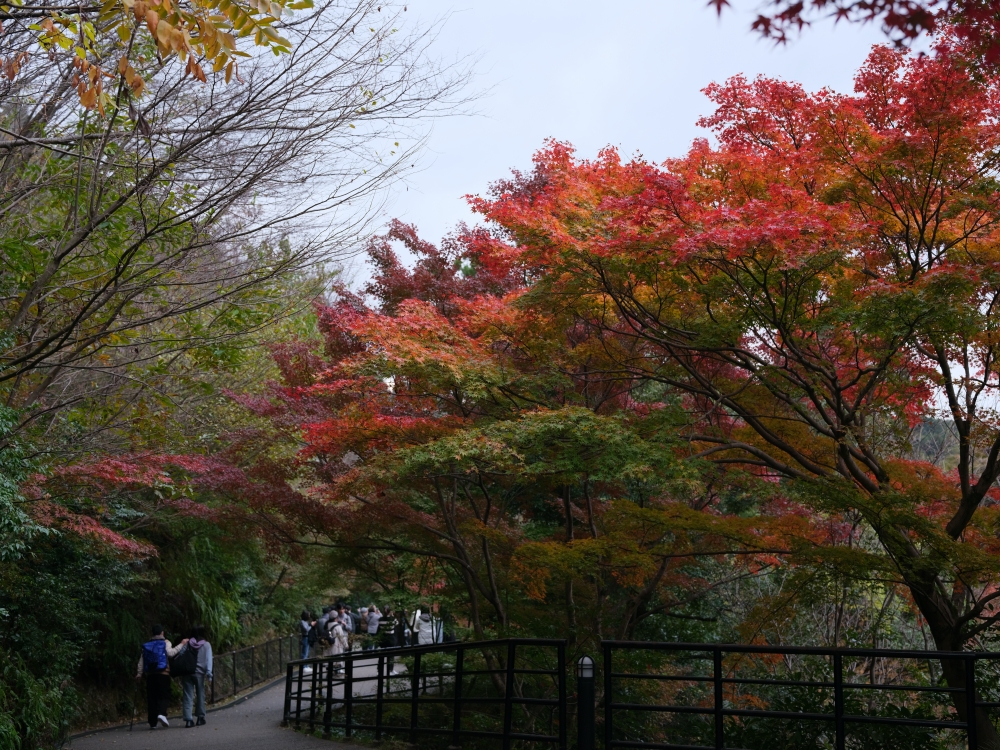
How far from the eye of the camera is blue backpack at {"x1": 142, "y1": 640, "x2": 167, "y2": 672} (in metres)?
13.1

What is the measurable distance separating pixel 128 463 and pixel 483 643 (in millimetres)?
6176

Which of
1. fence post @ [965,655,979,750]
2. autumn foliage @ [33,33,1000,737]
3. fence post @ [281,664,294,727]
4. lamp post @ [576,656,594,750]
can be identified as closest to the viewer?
fence post @ [965,655,979,750]

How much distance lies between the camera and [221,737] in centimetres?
1145

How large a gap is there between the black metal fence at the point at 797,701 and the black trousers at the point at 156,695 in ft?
21.6

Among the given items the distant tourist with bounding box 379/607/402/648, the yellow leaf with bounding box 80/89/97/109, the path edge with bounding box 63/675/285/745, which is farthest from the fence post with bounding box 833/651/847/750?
the distant tourist with bounding box 379/607/402/648

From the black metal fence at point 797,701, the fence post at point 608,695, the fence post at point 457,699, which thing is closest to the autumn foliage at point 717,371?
the black metal fence at point 797,701

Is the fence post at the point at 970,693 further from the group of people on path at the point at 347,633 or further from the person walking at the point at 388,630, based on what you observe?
the person walking at the point at 388,630

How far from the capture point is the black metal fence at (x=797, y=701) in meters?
5.70

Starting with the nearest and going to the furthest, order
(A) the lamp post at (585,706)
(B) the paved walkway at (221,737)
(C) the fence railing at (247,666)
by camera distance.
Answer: (A) the lamp post at (585,706)
(B) the paved walkway at (221,737)
(C) the fence railing at (247,666)

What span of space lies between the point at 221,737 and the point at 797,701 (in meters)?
7.01

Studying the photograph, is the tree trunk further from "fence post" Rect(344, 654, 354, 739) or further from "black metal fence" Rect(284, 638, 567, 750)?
"fence post" Rect(344, 654, 354, 739)

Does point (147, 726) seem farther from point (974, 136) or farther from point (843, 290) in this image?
point (974, 136)

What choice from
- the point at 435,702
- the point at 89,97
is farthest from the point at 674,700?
the point at 89,97

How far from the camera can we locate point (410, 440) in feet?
36.8
